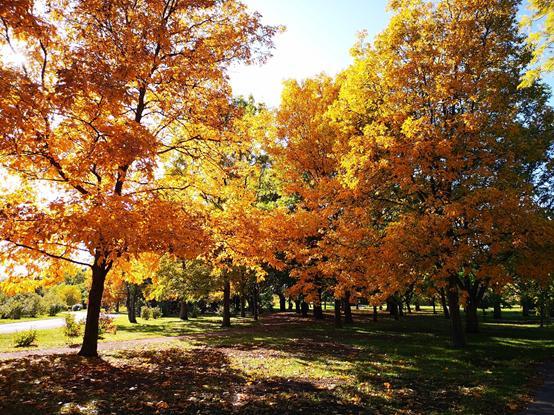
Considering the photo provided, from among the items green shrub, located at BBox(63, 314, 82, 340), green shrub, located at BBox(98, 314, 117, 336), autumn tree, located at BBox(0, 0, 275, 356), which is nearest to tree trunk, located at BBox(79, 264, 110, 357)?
autumn tree, located at BBox(0, 0, 275, 356)

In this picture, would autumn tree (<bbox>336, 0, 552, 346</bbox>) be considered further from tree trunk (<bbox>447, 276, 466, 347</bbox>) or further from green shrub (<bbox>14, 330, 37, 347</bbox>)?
green shrub (<bbox>14, 330, 37, 347</bbox>)

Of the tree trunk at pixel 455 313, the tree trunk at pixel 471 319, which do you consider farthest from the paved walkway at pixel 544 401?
the tree trunk at pixel 471 319

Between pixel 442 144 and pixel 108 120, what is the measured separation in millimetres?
9720

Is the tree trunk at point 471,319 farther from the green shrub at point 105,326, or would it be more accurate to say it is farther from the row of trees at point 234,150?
the green shrub at point 105,326

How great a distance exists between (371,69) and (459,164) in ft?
17.6

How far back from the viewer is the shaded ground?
677cm

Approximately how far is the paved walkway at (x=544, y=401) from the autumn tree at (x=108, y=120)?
7.96 metres

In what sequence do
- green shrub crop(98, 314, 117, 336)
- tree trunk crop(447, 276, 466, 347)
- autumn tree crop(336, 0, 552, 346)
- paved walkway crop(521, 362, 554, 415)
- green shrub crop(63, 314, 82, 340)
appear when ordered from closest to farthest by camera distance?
1. paved walkway crop(521, 362, 554, 415)
2. autumn tree crop(336, 0, 552, 346)
3. tree trunk crop(447, 276, 466, 347)
4. green shrub crop(63, 314, 82, 340)
5. green shrub crop(98, 314, 117, 336)

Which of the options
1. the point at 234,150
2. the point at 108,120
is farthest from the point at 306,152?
the point at 108,120

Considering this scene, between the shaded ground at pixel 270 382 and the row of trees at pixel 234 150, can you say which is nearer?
the shaded ground at pixel 270 382

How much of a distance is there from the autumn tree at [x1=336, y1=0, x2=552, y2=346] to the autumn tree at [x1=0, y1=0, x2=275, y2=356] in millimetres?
5540

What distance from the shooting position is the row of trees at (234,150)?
26.5ft

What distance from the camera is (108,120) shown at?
8844mm

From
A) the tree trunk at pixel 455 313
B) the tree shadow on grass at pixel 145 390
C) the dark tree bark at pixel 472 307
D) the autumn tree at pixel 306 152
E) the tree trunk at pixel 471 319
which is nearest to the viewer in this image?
the tree shadow on grass at pixel 145 390
